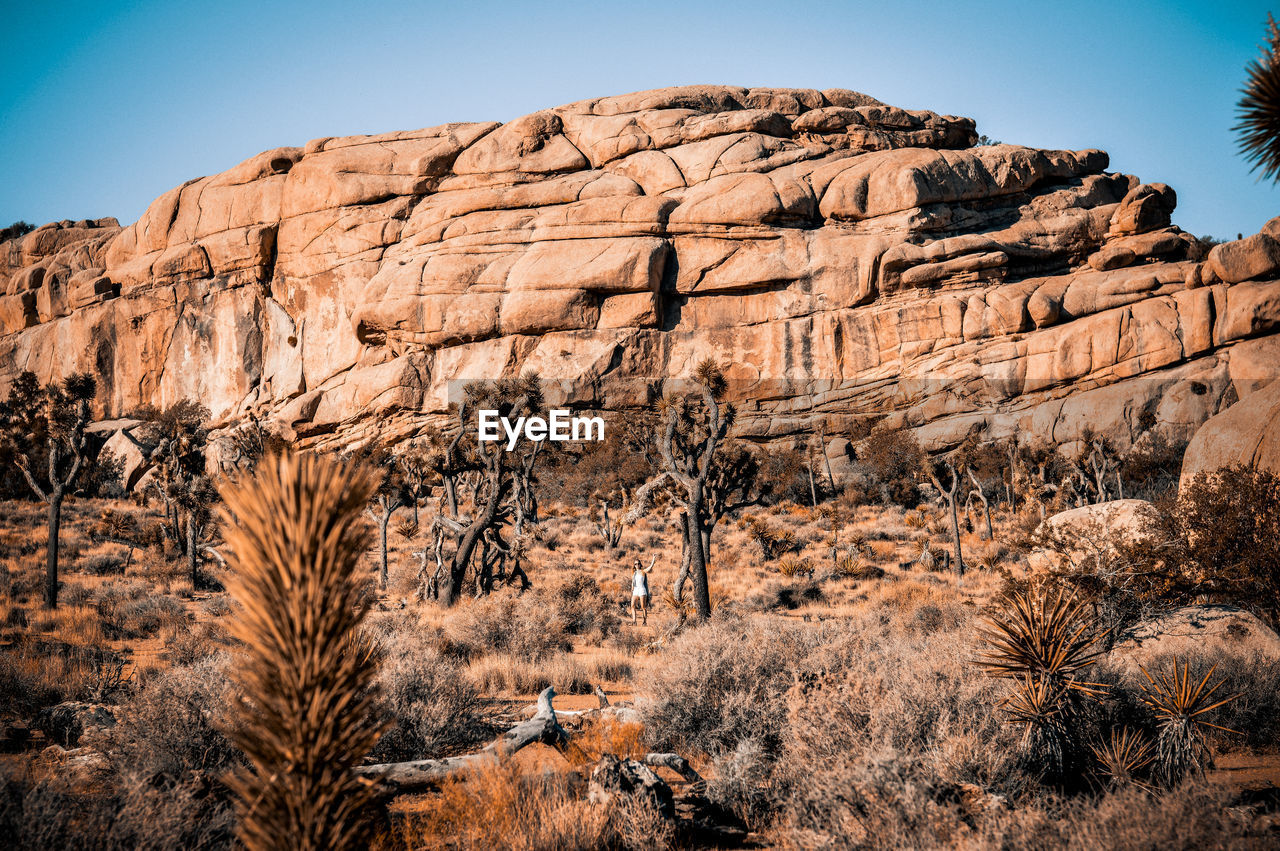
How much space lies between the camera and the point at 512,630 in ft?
40.0

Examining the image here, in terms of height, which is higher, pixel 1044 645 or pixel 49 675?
pixel 1044 645

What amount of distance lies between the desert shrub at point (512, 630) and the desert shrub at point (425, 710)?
11.2 ft

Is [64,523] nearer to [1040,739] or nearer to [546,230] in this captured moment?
[546,230]

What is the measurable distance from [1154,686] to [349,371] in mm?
48552

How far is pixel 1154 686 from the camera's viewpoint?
6.15 metres

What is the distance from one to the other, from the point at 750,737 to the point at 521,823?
243 cm

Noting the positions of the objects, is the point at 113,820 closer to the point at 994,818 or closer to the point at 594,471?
the point at 994,818

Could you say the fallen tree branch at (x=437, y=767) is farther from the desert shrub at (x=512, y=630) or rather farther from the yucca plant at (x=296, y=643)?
the desert shrub at (x=512, y=630)

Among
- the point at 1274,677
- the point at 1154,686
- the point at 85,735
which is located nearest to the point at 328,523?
the point at 85,735

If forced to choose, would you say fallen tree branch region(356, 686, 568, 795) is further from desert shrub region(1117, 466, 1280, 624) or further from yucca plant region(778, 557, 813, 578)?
yucca plant region(778, 557, 813, 578)

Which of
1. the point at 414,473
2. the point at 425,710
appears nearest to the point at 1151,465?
the point at 414,473

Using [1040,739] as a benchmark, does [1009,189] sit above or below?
above

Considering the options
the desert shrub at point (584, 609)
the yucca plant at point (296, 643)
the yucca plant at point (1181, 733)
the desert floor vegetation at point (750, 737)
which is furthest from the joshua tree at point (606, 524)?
the yucca plant at point (296, 643)

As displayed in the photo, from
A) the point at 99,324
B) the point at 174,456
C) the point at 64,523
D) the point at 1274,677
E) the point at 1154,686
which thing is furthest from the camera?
the point at 99,324
